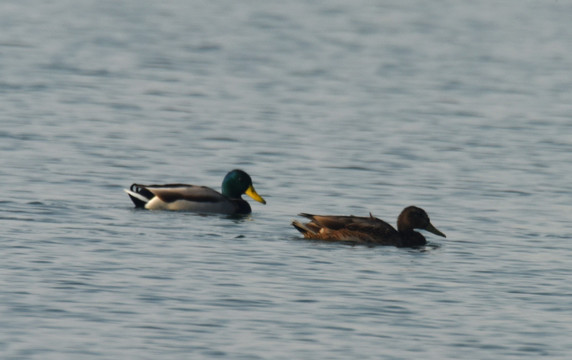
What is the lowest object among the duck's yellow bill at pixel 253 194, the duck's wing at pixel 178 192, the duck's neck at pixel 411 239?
the duck's neck at pixel 411 239

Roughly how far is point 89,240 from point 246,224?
284 centimetres

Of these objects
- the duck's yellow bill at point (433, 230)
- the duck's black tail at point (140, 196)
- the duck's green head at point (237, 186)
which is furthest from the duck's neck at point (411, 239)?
the duck's black tail at point (140, 196)

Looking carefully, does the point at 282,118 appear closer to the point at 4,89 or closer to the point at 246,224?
the point at 4,89

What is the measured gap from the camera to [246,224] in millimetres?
18875

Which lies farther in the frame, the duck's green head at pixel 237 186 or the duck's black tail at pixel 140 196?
the duck's green head at pixel 237 186

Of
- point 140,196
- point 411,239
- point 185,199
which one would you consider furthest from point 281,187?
point 411,239

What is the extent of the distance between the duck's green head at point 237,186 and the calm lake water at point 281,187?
33 cm

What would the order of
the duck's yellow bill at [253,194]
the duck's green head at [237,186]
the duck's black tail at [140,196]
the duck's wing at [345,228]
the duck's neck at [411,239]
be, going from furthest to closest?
the duck's green head at [237,186]
the duck's yellow bill at [253,194]
the duck's black tail at [140,196]
the duck's neck at [411,239]
the duck's wing at [345,228]

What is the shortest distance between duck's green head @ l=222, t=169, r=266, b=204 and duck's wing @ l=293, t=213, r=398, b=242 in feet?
9.22

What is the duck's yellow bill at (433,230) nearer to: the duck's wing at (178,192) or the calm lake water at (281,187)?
the calm lake water at (281,187)

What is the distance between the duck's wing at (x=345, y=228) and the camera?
17469mm

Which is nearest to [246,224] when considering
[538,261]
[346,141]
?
[538,261]

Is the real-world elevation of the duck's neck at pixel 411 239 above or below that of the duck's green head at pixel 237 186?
below

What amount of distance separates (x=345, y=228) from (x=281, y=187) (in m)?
3.98
